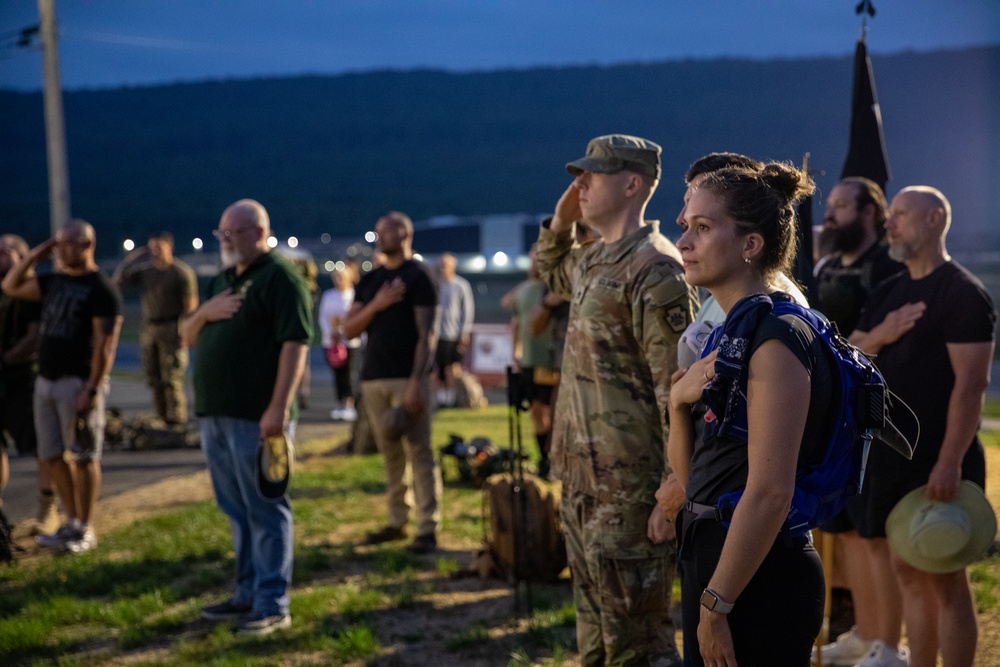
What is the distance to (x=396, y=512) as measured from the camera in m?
7.11

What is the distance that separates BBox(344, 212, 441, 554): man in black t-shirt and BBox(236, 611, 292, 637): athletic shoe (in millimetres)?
1645

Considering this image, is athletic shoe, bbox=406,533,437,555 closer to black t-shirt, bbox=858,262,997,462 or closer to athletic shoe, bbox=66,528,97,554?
athletic shoe, bbox=66,528,97,554

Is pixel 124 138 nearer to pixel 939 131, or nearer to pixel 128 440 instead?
pixel 939 131

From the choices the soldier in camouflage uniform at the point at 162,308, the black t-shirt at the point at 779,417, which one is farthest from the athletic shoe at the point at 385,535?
the soldier in camouflage uniform at the point at 162,308

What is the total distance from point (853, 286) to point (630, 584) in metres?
2.04

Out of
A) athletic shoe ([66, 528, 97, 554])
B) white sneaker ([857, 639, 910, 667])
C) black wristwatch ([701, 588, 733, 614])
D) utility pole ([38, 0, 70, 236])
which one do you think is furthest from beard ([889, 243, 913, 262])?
utility pole ([38, 0, 70, 236])

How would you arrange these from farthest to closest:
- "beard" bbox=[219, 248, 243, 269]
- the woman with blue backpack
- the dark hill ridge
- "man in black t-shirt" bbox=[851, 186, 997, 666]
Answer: the dark hill ridge < "beard" bbox=[219, 248, 243, 269] < "man in black t-shirt" bbox=[851, 186, 997, 666] < the woman with blue backpack

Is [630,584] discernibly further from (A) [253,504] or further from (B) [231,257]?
(B) [231,257]

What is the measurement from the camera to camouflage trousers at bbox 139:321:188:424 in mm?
11852

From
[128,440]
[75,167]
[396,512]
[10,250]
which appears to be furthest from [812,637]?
[75,167]

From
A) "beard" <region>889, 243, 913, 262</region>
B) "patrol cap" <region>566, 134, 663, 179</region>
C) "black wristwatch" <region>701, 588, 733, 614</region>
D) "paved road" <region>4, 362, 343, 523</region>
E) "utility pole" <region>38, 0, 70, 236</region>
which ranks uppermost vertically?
"utility pole" <region>38, 0, 70, 236</region>

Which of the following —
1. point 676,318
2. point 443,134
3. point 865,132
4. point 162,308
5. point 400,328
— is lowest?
point 162,308

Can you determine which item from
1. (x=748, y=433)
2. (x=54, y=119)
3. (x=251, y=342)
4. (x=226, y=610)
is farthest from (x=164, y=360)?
(x=748, y=433)

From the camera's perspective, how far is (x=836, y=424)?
7.18ft
